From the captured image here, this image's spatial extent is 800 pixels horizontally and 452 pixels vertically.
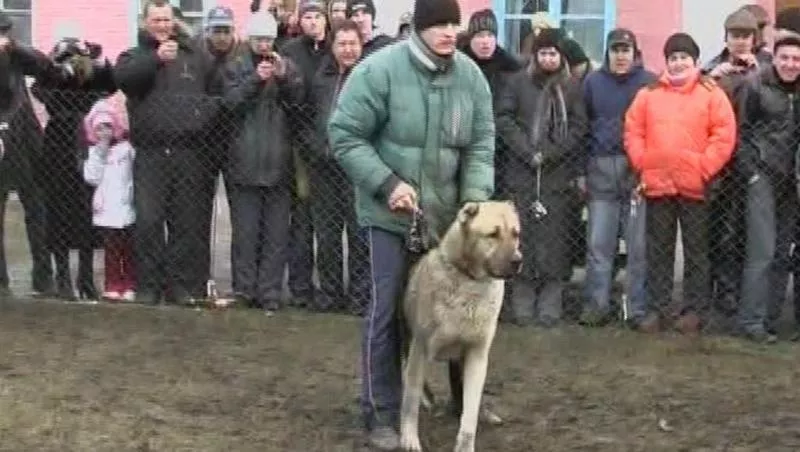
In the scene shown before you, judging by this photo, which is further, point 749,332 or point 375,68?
point 749,332

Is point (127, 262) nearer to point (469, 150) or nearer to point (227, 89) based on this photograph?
point (227, 89)

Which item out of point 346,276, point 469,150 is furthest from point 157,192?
point 469,150

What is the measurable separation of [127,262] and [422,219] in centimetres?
393

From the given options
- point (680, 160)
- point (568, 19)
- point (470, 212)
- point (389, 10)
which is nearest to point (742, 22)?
point (680, 160)

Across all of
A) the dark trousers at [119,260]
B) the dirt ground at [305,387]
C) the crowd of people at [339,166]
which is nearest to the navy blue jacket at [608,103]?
the crowd of people at [339,166]

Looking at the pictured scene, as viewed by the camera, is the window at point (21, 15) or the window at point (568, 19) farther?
the window at point (21, 15)

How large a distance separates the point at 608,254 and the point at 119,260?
3.20 metres

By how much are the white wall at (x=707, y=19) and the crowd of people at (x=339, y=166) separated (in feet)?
12.7

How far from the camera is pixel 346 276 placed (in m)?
9.30

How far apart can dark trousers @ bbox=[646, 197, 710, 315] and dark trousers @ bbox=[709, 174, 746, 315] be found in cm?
11

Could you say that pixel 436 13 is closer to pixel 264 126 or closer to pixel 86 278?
pixel 264 126

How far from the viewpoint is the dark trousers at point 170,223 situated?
9203 mm

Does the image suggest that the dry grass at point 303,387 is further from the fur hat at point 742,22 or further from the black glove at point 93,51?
the fur hat at point 742,22

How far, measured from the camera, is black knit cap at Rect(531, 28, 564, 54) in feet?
29.1
